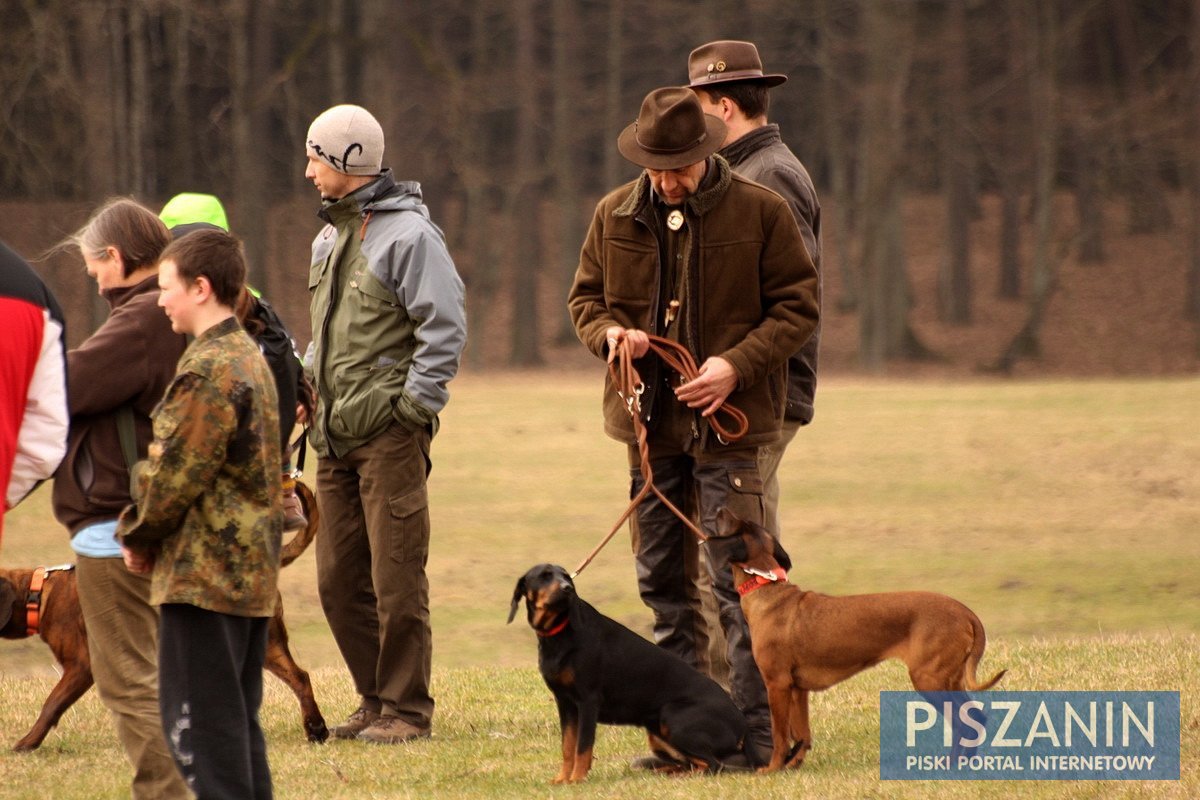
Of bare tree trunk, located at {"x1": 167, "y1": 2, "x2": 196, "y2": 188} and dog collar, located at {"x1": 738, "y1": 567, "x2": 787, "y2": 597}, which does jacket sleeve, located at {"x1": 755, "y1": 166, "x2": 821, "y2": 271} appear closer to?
dog collar, located at {"x1": 738, "y1": 567, "x2": 787, "y2": 597}

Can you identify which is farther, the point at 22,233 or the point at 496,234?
the point at 496,234

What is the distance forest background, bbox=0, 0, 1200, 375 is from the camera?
3244cm

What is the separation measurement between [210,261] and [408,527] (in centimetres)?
197

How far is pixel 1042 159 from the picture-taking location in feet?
114

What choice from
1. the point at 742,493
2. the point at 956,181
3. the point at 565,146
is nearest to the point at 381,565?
the point at 742,493

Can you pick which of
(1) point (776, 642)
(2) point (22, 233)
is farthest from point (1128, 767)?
(2) point (22, 233)

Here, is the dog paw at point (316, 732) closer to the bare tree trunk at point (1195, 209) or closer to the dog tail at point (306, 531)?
the dog tail at point (306, 531)

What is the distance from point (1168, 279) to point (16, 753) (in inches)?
1444

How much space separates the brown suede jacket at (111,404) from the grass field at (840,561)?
119cm

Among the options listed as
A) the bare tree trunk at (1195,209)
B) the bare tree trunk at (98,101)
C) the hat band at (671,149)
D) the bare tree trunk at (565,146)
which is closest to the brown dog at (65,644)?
the hat band at (671,149)

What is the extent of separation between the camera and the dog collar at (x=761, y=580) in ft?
16.4

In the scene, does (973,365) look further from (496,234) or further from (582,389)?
(496,234)

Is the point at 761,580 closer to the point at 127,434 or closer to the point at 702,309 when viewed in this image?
the point at 702,309

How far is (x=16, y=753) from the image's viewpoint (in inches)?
223
